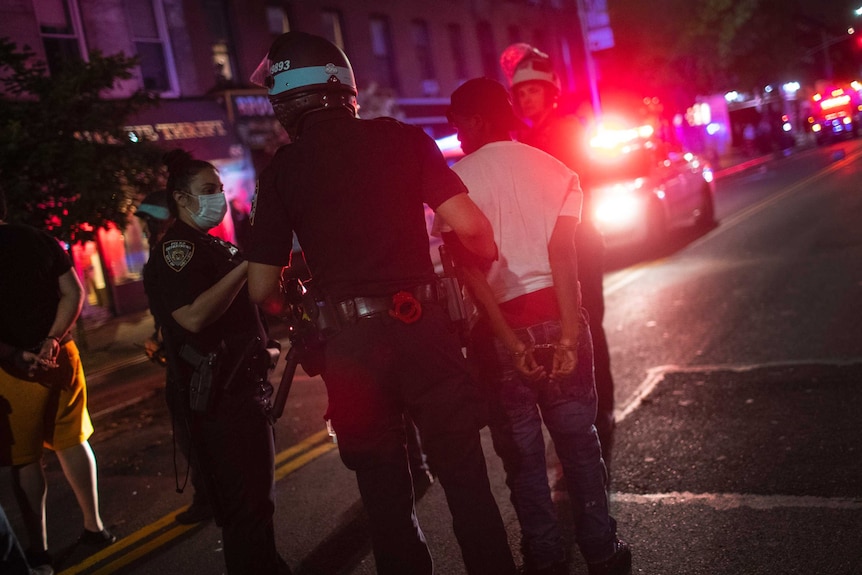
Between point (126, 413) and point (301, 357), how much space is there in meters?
5.83

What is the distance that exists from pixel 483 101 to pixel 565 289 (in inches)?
30.6

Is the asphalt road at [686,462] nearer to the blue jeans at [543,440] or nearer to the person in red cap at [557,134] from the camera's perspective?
the blue jeans at [543,440]

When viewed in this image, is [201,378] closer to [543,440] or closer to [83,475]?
[543,440]

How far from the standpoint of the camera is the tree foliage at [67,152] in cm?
773

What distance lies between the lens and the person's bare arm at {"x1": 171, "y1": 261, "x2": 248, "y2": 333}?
2.77 m

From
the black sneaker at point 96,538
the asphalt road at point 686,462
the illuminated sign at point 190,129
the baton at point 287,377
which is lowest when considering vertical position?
the asphalt road at point 686,462

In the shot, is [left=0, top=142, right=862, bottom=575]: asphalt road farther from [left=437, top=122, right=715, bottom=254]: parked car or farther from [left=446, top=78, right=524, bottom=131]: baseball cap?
[left=437, top=122, right=715, bottom=254]: parked car

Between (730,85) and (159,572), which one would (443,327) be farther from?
(730,85)

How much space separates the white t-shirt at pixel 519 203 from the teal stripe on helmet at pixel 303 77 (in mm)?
697

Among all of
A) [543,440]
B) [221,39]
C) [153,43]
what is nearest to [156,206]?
[543,440]

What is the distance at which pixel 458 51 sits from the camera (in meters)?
28.1

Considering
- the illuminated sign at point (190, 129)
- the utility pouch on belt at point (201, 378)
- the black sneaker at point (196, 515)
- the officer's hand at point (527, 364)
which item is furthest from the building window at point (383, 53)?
the officer's hand at point (527, 364)

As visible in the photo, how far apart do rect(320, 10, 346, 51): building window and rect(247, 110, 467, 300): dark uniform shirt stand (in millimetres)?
20700

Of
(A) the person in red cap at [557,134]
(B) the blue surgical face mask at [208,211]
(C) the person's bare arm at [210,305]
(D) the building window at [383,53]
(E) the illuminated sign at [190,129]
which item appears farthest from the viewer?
(D) the building window at [383,53]
